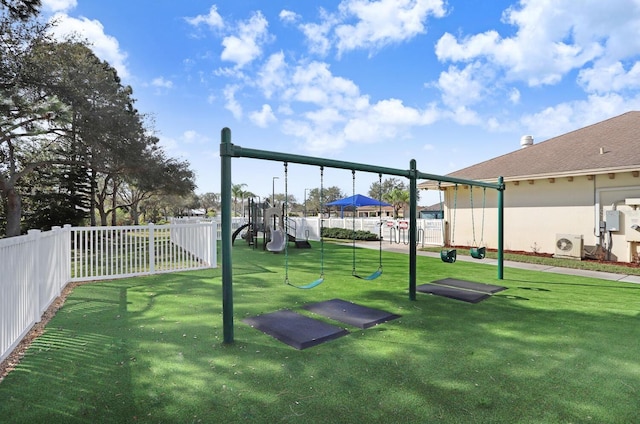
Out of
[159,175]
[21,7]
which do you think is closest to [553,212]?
[21,7]

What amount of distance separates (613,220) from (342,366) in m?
9.89

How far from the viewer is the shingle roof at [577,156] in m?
9.04

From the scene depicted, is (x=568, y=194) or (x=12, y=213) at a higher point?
(x=568, y=194)

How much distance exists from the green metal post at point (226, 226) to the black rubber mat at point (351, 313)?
1426mm

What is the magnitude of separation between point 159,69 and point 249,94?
358cm

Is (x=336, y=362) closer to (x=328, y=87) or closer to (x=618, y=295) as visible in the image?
(x=618, y=295)

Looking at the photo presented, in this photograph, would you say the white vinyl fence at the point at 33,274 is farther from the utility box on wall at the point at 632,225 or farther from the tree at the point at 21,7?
the utility box on wall at the point at 632,225

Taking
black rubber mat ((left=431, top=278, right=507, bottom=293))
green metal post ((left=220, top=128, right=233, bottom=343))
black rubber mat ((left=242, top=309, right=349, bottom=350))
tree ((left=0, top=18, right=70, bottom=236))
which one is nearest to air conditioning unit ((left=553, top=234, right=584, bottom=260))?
black rubber mat ((left=431, top=278, right=507, bottom=293))

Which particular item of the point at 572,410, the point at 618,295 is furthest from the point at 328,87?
the point at 572,410

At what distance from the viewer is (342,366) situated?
2.93 meters

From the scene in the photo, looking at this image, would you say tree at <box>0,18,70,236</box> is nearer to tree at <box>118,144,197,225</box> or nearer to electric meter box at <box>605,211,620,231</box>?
tree at <box>118,144,197,225</box>

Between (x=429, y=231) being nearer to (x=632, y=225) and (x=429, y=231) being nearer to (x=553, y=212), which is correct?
(x=553, y=212)

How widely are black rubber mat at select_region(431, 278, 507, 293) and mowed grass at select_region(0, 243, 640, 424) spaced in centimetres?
52

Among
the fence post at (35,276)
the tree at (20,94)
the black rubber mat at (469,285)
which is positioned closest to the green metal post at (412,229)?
the black rubber mat at (469,285)
